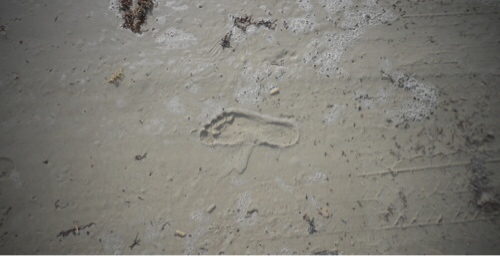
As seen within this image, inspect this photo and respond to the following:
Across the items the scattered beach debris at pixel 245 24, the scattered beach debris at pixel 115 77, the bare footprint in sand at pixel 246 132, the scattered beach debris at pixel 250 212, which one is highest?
the scattered beach debris at pixel 245 24

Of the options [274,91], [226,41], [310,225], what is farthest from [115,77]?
[310,225]

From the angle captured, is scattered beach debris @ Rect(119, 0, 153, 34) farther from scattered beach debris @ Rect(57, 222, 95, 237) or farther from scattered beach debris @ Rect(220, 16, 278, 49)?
scattered beach debris @ Rect(57, 222, 95, 237)

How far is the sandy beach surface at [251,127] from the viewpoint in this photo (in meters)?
2.41

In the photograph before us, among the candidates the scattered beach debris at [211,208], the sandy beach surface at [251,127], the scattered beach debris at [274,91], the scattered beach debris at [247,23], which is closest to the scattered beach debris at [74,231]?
the sandy beach surface at [251,127]

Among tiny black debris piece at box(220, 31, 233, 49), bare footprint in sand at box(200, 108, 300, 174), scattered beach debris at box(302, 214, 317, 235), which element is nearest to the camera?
scattered beach debris at box(302, 214, 317, 235)

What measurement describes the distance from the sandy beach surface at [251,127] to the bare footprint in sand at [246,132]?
0.04 feet

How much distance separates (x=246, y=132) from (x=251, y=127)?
0.07 meters

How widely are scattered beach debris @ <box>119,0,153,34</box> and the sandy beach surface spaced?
0.04m

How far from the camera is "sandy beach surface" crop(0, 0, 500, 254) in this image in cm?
241

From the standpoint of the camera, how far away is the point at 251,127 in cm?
257

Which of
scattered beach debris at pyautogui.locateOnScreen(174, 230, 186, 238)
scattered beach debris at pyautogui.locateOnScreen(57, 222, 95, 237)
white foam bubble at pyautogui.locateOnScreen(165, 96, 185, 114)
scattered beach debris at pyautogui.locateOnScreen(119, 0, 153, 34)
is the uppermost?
scattered beach debris at pyautogui.locateOnScreen(119, 0, 153, 34)

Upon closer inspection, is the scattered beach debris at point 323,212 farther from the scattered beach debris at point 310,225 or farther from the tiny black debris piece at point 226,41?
the tiny black debris piece at point 226,41

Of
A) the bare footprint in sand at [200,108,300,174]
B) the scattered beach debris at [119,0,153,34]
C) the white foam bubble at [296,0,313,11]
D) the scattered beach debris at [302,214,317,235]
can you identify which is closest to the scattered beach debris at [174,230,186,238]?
the bare footprint in sand at [200,108,300,174]

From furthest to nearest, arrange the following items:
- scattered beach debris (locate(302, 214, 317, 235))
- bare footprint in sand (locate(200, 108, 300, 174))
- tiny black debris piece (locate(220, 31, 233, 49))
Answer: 1. tiny black debris piece (locate(220, 31, 233, 49))
2. bare footprint in sand (locate(200, 108, 300, 174))
3. scattered beach debris (locate(302, 214, 317, 235))
